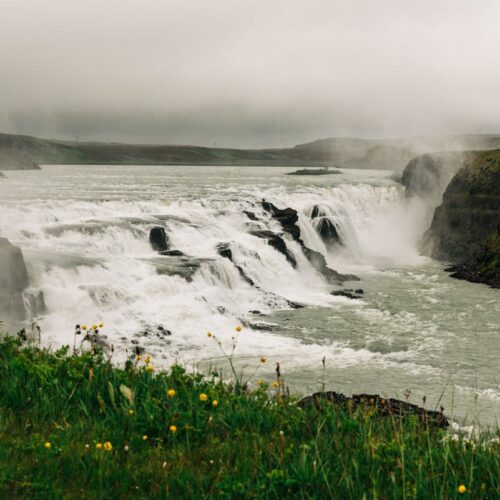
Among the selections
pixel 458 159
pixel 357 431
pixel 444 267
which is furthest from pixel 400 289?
pixel 458 159

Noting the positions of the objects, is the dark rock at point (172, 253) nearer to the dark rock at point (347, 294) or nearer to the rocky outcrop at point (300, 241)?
the dark rock at point (347, 294)

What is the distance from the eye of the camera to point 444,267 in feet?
122

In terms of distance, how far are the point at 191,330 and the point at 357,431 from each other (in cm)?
1428

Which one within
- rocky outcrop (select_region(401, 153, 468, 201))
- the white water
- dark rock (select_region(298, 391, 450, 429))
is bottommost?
the white water

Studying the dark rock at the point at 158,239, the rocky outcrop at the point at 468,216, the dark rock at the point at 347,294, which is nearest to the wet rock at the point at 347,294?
the dark rock at the point at 347,294

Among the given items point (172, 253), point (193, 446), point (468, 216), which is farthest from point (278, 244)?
point (193, 446)

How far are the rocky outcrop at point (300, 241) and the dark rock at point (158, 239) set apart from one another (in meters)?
8.22

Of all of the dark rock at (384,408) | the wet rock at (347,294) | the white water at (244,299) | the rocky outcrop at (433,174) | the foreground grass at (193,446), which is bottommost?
the wet rock at (347,294)

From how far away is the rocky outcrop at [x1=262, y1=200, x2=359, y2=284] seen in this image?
103 ft

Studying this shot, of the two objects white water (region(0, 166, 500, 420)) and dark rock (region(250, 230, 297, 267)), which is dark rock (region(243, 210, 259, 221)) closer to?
white water (region(0, 166, 500, 420))

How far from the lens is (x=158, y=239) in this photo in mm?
28219

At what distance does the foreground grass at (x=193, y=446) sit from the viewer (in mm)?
4164

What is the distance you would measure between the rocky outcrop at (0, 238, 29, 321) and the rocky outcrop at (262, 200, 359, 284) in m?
16.7

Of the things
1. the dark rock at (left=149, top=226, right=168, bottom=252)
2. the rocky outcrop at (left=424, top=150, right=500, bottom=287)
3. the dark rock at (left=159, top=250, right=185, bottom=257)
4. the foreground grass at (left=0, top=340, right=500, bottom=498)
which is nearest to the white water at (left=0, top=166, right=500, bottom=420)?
the dark rock at (left=149, top=226, right=168, bottom=252)
